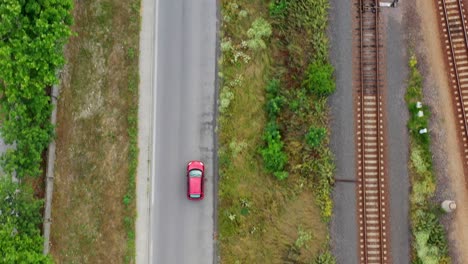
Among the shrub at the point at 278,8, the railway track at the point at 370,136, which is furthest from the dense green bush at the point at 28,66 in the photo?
the railway track at the point at 370,136

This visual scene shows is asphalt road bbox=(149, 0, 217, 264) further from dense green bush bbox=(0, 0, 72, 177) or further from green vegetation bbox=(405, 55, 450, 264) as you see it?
green vegetation bbox=(405, 55, 450, 264)

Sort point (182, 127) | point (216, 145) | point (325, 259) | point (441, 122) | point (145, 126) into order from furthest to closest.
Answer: point (145, 126) < point (182, 127) < point (216, 145) < point (441, 122) < point (325, 259)

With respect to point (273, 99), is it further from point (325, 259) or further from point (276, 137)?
point (325, 259)

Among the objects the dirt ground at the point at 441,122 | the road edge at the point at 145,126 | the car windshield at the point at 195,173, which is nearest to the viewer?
the dirt ground at the point at 441,122

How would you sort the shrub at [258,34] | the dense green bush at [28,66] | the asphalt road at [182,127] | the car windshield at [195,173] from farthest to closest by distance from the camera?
the shrub at [258,34]
the asphalt road at [182,127]
the car windshield at [195,173]
the dense green bush at [28,66]

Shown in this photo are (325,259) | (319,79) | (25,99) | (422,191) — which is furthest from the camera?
(319,79)

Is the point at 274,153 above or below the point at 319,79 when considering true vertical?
below

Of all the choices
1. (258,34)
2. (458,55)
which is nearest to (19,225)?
(258,34)

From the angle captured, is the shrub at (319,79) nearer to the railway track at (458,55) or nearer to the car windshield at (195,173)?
the railway track at (458,55)
